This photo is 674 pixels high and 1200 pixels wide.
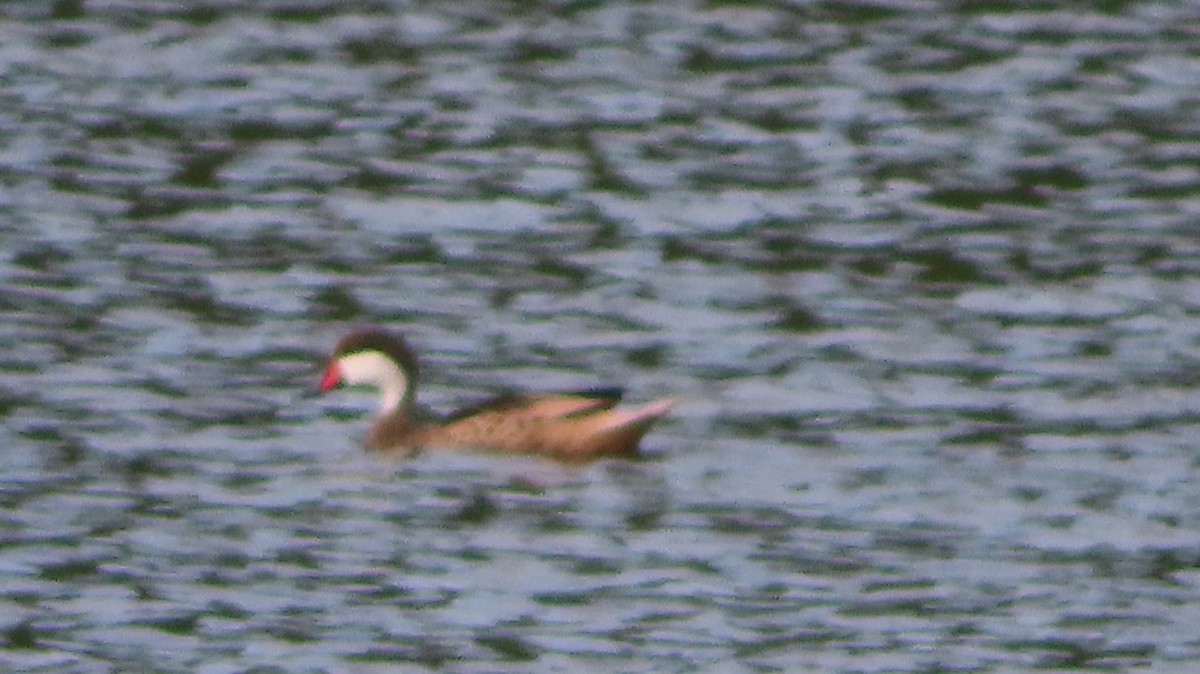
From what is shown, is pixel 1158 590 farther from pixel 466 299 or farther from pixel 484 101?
pixel 484 101

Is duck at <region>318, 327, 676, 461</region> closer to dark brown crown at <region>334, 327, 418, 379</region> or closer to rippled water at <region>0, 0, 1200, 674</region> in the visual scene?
dark brown crown at <region>334, 327, 418, 379</region>

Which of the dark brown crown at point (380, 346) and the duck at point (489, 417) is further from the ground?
the dark brown crown at point (380, 346)

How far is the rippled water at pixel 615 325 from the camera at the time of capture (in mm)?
13711

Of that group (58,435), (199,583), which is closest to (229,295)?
(58,435)

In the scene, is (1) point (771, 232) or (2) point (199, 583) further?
(1) point (771, 232)

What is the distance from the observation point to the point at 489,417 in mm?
16891

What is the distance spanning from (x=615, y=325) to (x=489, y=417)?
7.42 feet

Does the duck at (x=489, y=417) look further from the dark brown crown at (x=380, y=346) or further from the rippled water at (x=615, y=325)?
the rippled water at (x=615, y=325)

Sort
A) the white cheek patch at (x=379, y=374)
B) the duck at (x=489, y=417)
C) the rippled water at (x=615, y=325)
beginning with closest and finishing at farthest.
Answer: the rippled water at (x=615, y=325), the duck at (x=489, y=417), the white cheek patch at (x=379, y=374)

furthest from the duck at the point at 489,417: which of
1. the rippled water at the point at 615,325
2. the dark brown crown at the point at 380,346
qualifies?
the rippled water at the point at 615,325

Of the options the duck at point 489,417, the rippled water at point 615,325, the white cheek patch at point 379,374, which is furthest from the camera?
the white cheek patch at point 379,374

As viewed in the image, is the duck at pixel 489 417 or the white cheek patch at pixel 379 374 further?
the white cheek patch at pixel 379 374

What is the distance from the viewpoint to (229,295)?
19.5 meters

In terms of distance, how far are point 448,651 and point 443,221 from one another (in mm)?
8309
